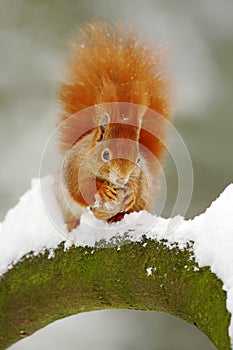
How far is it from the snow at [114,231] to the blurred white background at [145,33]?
0.95 meters

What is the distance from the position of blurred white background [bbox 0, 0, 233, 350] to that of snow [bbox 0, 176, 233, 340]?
3.12 ft

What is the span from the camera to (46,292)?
3.76 ft

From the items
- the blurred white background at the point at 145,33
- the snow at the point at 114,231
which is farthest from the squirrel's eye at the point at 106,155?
the blurred white background at the point at 145,33

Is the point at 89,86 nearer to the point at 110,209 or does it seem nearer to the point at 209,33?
the point at 110,209

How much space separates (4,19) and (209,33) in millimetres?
777

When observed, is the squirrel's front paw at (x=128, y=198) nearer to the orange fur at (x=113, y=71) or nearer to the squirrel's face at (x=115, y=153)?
the squirrel's face at (x=115, y=153)

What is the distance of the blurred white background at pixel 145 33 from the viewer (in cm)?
229

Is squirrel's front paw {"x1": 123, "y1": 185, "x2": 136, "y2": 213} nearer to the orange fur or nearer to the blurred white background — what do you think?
the orange fur

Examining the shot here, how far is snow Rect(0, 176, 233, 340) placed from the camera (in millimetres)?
884

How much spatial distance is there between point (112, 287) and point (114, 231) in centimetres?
10

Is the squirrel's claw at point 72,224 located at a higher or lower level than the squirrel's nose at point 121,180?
lower

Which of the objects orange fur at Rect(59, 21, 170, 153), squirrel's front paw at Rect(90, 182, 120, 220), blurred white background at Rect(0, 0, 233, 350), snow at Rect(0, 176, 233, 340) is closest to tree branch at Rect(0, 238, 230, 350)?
snow at Rect(0, 176, 233, 340)

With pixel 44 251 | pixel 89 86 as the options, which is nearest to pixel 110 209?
pixel 44 251

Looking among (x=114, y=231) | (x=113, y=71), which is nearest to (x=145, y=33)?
(x=113, y=71)
